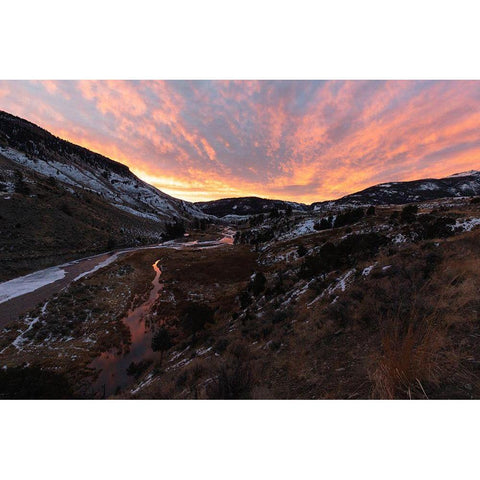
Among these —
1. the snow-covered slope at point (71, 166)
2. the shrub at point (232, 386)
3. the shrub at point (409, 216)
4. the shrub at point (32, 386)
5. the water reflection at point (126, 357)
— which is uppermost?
the snow-covered slope at point (71, 166)

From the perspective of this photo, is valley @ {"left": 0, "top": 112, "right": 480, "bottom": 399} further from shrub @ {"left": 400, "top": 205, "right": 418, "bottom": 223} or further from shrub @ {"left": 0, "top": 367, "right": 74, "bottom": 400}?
shrub @ {"left": 400, "top": 205, "right": 418, "bottom": 223}

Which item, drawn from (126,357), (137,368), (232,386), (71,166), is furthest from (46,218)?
(71,166)

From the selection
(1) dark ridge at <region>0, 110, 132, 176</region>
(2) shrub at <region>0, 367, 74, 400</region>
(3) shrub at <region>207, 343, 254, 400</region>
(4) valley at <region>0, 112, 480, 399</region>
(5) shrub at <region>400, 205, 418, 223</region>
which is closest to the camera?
(4) valley at <region>0, 112, 480, 399</region>

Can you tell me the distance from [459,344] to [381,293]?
10.5 ft

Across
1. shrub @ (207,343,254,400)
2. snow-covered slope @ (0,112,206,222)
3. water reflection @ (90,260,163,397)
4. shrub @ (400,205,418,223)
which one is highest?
snow-covered slope @ (0,112,206,222)

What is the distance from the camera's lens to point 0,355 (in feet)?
47.4

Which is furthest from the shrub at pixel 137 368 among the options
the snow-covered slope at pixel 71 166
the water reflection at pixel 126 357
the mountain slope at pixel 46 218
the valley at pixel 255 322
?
the snow-covered slope at pixel 71 166

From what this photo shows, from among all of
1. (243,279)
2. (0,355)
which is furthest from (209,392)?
(243,279)

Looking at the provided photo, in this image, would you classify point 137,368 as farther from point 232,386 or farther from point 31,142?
point 31,142

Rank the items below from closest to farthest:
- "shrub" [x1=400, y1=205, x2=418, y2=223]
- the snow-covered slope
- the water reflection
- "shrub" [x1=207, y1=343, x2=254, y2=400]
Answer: "shrub" [x1=207, y1=343, x2=254, y2=400]
the water reflection
"shrub" [x1=400, y1=205, x2=418, y2=223]
the snow-covered slope

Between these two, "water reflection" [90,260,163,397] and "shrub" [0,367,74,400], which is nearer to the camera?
"shrub" [0,367,74,400]

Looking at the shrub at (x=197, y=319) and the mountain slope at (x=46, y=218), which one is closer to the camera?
the shrub at (x=197, y=319)

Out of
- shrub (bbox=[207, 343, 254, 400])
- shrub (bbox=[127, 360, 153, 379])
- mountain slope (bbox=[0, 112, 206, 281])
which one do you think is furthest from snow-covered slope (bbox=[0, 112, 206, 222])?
shrub (bbox=[207, 343, 254, 400])

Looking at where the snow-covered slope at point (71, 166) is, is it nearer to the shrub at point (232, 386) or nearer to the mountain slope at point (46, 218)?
the mountain slope at point (46, 218)
